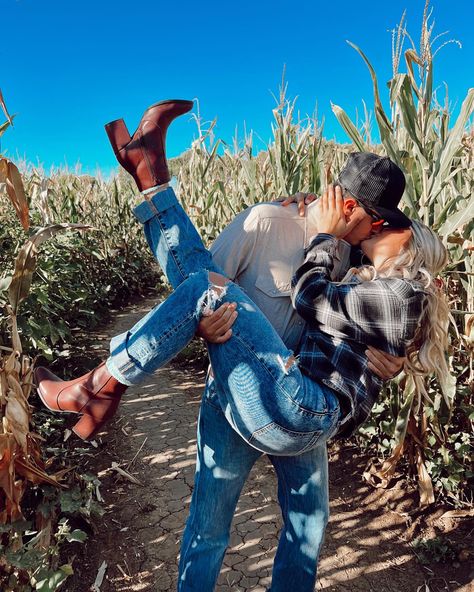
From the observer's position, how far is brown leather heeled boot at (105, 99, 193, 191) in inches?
46.3

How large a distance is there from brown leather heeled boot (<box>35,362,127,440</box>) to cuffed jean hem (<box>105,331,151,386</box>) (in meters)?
0.05

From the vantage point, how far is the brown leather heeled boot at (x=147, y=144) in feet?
3.86

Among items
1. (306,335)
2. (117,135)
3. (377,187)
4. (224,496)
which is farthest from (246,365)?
(117,135)

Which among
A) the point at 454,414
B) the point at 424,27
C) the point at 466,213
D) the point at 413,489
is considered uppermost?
the point at 424,27

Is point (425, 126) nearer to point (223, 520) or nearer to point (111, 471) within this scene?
point (223, 520)

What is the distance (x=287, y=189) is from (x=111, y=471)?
1.82 m

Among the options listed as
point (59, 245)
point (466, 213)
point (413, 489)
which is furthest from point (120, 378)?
point (59, 245)

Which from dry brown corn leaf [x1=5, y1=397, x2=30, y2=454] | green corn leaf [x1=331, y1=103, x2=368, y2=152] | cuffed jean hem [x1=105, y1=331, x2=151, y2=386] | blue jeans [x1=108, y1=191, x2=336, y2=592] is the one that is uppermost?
green corn leaf [x1=331, y1=103, x2=368, y2=152]

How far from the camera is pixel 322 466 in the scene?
1.29 meters

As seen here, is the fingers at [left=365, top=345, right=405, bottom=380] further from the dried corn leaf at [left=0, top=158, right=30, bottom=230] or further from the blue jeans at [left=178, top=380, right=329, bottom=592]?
the dried corn leaf at [left=0, top=158, right=30, bottom=230]

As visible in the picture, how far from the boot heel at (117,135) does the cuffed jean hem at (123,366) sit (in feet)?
1.60

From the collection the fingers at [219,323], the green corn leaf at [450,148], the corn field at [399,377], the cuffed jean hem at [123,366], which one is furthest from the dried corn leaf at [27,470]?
the green corn leaf at [450,148]

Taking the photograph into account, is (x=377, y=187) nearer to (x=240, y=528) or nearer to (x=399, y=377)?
(x=399, y=377)

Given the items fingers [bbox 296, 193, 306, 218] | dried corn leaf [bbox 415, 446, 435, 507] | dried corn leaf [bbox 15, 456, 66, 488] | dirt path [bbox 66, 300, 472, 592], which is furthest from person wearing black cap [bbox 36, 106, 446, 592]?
dried corn leaf [bbox 415, 446, 435, 507]
